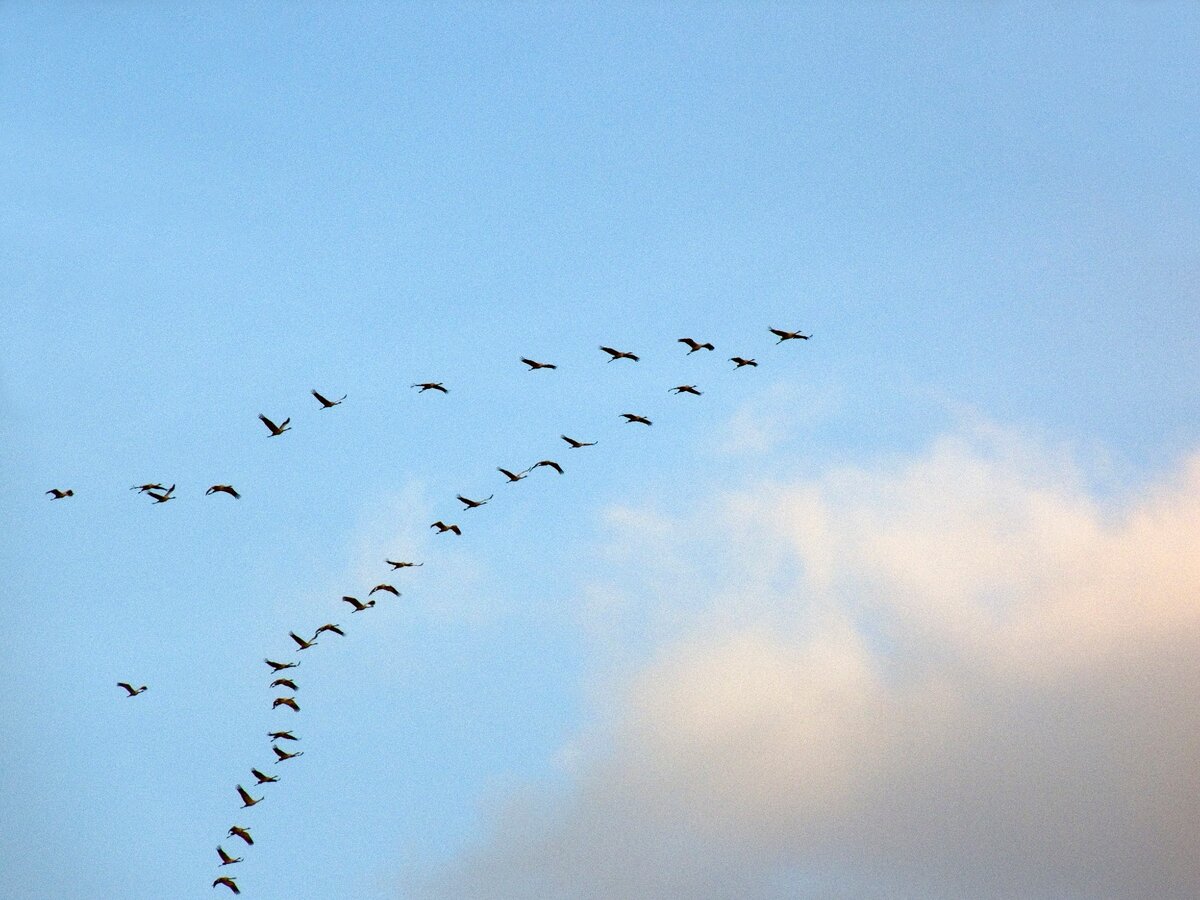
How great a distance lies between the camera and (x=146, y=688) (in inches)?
7377

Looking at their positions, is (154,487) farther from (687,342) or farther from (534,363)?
(687,342)

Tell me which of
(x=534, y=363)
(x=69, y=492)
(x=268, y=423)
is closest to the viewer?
(x=268, y=423)

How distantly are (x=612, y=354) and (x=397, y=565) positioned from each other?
94.6 ft

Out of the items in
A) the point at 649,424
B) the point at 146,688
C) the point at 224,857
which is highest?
the point at 649,424

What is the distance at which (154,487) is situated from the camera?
17850 cm

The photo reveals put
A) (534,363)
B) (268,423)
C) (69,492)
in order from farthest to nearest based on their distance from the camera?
1. (69,492)
2. (534,363)
3. (268,423)

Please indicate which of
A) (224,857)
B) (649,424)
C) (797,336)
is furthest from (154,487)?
(797,336)

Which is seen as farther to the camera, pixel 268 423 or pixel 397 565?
pixel 397 565

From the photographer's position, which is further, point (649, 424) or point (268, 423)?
point (649, 424)

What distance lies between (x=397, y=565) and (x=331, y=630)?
7631mm

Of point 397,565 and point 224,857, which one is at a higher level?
point 397,565

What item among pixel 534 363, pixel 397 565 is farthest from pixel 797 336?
pixel 397 565

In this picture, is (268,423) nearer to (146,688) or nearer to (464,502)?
(464,502)

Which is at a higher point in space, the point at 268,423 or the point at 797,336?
the point at 797,336
